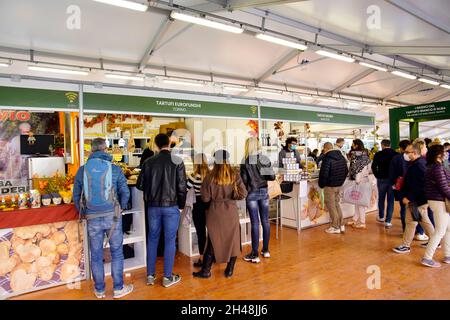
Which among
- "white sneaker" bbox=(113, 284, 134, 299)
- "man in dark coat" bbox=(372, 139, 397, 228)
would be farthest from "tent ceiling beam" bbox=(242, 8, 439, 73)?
"white sneaker" bbox=(113, 284, 134, 299)

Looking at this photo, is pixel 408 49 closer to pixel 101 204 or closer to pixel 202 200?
pixel 202 200

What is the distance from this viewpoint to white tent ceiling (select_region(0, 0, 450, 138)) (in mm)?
5531

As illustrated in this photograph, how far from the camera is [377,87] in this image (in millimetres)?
12547

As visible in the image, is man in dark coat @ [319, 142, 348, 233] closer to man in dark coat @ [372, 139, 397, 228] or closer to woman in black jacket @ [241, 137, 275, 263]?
man in dark coat @ [372, 139, 397, 228]

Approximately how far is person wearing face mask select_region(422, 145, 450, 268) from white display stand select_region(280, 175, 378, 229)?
1.97 m

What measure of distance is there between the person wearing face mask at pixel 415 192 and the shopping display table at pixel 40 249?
3.95m

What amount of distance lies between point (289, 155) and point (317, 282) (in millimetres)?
2854

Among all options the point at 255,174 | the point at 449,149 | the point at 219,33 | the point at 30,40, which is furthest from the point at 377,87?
the point at 30,40

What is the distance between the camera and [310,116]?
18.7ft

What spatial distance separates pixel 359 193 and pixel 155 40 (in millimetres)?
5428

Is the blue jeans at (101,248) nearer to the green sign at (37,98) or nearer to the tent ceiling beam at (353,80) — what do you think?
the green sign at (37,98)

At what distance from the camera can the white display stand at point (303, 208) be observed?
5277 millimetres

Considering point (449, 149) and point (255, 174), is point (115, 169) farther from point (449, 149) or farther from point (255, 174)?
point (449, 149)

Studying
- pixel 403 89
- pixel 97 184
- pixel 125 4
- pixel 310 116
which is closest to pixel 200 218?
pixel 97 184
